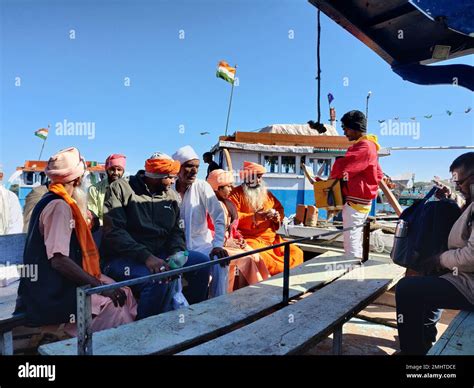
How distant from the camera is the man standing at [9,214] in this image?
337cm

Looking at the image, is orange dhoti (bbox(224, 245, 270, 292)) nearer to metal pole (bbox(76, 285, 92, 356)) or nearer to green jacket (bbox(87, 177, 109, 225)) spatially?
green jacket (bbox(87, 177, 109, 225))

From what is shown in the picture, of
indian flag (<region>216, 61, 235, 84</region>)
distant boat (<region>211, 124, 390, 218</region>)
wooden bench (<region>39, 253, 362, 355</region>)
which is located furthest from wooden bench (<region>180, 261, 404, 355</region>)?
indian flag (<region>216, 61, 235, 84</region>)

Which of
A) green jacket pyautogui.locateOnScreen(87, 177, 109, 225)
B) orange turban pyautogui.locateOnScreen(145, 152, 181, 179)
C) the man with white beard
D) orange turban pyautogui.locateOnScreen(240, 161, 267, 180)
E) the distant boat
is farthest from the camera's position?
the distant boat

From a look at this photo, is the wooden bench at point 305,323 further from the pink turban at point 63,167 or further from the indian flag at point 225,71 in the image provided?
the indian flag at point 225,71

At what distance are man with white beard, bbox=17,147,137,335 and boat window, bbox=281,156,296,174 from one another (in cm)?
937

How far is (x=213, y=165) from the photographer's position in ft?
19.8

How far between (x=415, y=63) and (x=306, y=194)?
8.67 metres

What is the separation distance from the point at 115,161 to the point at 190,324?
284 centimetres

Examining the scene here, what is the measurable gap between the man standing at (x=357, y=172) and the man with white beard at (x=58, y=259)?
2.58 metres

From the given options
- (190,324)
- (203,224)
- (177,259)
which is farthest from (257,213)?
(190,324)

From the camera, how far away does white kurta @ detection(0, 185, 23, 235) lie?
11.1 feet

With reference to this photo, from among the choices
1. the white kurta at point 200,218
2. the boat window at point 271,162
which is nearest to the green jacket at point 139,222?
the white kurta at point 200,218
